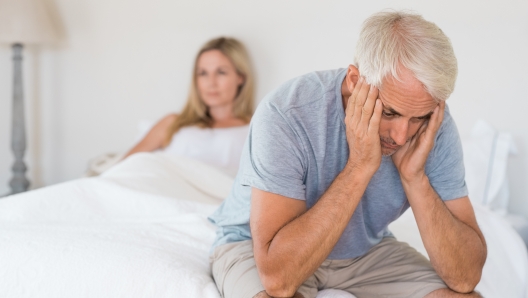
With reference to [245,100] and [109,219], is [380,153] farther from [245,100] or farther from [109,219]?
[245,100]

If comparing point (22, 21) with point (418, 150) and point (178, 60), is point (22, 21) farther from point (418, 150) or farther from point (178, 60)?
A: point (418, 150)

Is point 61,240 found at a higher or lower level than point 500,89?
lower

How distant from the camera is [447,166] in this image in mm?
1515

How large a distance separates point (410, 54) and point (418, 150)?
10.4 inches

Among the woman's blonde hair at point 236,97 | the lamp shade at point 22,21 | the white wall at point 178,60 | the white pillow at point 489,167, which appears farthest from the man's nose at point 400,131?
the lamp shade at point 22,21

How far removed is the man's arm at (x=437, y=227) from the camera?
1.45 metres

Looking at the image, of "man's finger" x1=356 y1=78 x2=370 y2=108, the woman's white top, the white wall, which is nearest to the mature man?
"man's finger" x1=356 y1=78 x2=370 y2=108

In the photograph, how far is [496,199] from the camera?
7.98 ft

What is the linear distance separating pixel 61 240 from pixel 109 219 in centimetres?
29

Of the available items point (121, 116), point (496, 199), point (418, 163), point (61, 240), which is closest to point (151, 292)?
point (61, 240)

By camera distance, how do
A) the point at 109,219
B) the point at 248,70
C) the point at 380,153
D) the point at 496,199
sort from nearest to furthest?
the point at 380,153
the point at 109,219
the point at 496,199
the point at 248,70

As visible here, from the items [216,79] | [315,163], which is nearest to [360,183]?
[315,163]

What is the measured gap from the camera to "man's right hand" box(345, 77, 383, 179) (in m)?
1.35

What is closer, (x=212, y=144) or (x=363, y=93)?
(x=363, y=93)
